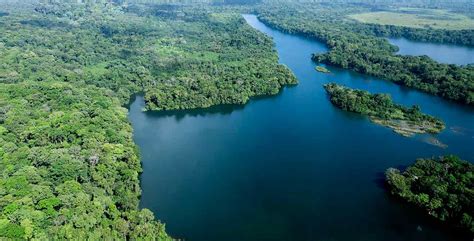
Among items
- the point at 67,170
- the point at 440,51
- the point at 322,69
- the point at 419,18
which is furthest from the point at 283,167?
the point at 419,18

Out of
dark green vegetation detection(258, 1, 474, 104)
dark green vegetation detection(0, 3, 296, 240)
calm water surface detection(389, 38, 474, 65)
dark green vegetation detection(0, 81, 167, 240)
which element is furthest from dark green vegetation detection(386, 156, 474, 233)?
calm water surface detection(389, 38, 474, 65)

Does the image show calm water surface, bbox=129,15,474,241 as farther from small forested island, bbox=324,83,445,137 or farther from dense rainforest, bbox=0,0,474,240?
dense rainforest, bbox=0,0,474,240

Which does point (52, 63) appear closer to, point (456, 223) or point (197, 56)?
point (197, 56)

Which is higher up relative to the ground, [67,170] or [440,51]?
[440,51]

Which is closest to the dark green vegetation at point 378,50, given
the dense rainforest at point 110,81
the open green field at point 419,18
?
the dense rainforest at point 110,81

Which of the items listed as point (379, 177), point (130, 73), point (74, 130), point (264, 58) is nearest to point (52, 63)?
point (130, 73)

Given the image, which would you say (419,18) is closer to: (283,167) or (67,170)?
(283,167)

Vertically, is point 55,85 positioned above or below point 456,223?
above
